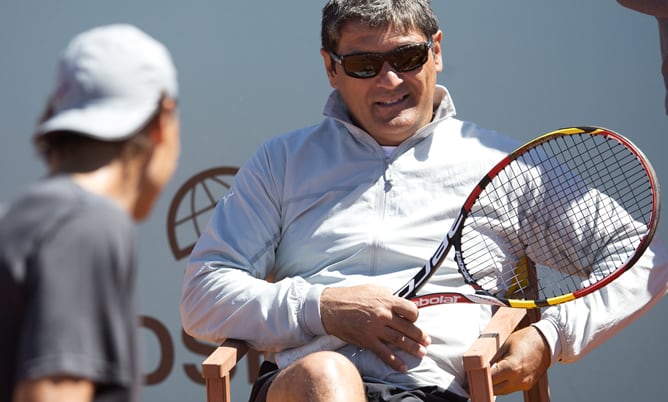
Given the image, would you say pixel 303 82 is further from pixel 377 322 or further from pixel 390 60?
pixel 377 322

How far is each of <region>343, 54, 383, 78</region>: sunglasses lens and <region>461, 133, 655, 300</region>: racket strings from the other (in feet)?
1.34

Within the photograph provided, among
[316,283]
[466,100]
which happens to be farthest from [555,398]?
[316,283]

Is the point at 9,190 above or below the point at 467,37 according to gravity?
below

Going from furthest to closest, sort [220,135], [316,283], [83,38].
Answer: [220,135] → [316,283] → [83,38]

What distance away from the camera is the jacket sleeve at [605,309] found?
251cm

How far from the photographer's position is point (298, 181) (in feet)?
9.09

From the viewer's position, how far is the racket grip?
8.31 feet

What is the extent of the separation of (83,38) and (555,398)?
251 centimetres

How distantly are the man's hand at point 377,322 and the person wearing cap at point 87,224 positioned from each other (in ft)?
3.71

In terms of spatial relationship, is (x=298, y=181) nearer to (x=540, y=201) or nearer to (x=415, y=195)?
(x=415, y=195)

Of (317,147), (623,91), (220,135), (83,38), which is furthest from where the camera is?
(220,135)

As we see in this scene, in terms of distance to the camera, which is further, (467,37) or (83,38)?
(467,37)

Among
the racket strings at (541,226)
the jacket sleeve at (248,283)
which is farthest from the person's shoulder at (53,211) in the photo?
the racket strings at (541,226)

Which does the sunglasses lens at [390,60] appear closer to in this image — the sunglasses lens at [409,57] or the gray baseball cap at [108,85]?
the sunglasses lens at [409,57]
